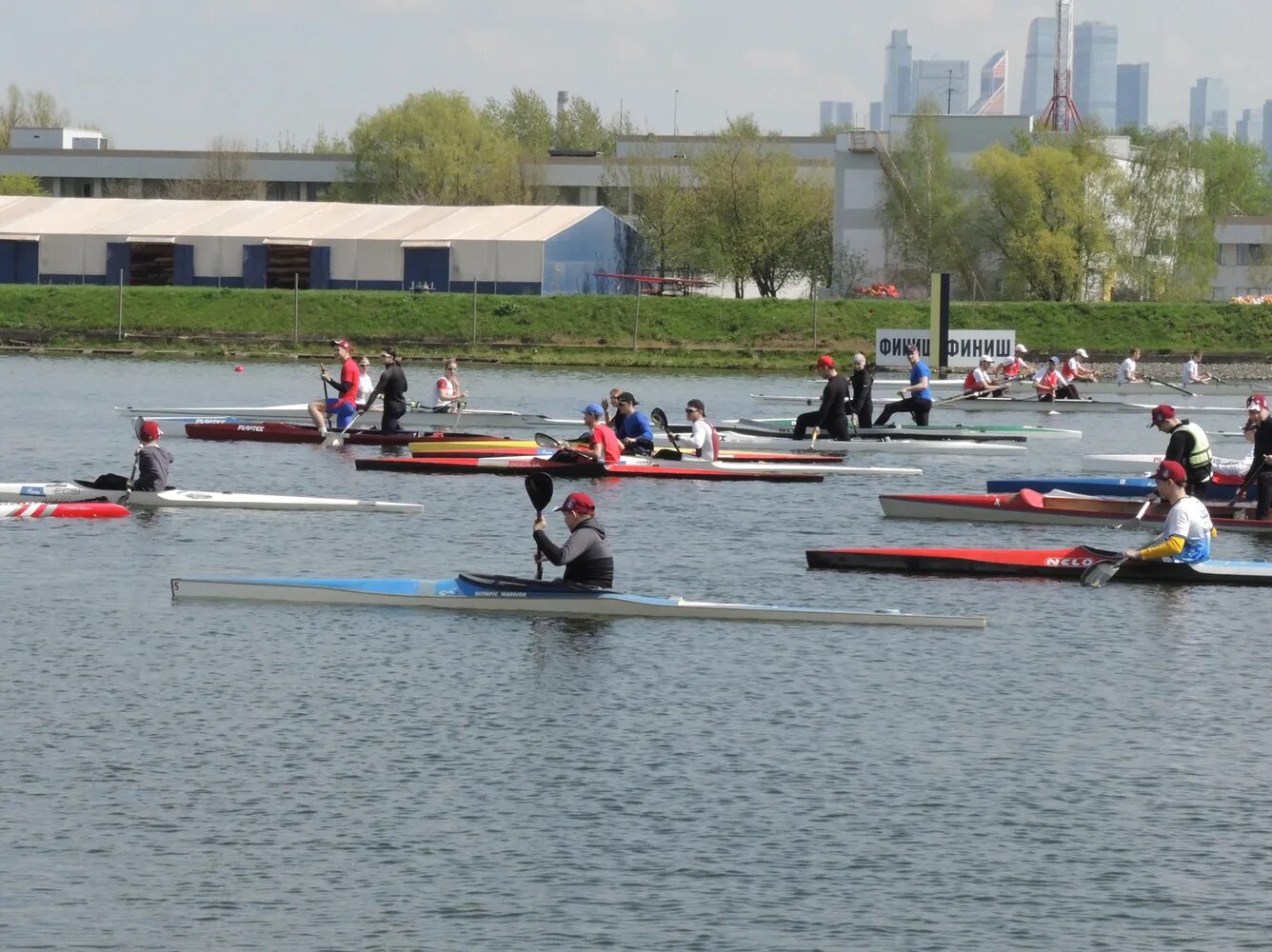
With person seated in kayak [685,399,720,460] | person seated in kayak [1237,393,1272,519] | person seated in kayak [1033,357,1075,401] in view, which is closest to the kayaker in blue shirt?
person seated in kayak [685,399,720,460]

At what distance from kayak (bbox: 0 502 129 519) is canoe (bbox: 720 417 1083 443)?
16472 mm

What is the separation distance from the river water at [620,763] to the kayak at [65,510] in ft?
2.37

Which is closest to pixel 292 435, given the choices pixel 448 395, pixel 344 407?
pixel 344 407

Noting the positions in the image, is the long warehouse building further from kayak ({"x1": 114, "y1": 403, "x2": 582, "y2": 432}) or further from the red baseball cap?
the red baseball cap

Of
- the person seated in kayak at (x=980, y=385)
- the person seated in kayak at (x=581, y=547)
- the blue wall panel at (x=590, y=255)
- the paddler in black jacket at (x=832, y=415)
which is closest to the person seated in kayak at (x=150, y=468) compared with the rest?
the person seated in kayak at (x=581, y=547)

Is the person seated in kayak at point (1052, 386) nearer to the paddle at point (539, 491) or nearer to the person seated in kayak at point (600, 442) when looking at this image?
the person seated in kayak at point (600, 442)

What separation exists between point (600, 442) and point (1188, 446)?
33.1ft

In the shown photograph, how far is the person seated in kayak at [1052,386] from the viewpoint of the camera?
53.5 metres

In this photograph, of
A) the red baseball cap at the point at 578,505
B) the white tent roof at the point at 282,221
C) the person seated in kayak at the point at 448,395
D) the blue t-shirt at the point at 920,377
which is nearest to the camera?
the red baseball cap at the point at 578,505

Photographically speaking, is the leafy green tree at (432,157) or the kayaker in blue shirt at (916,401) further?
the leafy green tree at (432,157)

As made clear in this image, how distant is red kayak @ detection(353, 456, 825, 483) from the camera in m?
34.6

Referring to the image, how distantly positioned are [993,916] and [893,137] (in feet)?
289

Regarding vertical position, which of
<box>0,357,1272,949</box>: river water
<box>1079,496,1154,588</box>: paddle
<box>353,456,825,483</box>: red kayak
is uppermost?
<box>353,456,825,483</box>: red kayak

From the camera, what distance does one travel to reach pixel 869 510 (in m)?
32.5
